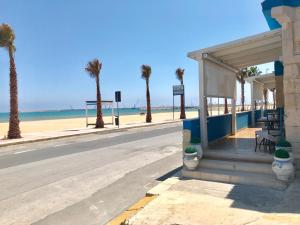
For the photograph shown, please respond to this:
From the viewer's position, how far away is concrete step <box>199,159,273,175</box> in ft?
22.9

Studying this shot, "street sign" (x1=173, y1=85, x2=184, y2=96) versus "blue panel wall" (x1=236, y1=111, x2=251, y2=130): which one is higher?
"street sign" (x1=173, y1=85, x2=184, y2=96)

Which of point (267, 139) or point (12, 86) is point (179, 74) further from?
point (267, 139)

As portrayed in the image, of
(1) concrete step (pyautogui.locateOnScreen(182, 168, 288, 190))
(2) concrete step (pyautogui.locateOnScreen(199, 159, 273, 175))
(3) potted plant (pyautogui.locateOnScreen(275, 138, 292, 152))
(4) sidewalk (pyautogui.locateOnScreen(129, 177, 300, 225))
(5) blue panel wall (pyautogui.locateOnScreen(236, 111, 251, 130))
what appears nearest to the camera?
(4) sidewalk (pyautogui.locateOnScreen(129, 177, 300, 225))

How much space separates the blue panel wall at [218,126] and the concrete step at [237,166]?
86.4 inches

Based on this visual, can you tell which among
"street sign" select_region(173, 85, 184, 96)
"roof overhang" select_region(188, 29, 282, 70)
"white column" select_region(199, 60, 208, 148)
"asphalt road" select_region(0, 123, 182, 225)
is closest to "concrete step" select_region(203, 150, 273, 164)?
"white column" select_region(199, 60, 208, 148)

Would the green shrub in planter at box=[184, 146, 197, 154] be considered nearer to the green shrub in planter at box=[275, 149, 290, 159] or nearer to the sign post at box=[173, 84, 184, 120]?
the green shrub in planter at box=[275, 149, 290, 159]

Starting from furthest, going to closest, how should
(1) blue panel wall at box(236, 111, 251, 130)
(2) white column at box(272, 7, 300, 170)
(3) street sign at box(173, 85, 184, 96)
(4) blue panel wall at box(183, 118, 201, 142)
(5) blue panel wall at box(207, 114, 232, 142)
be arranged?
1. (3) street sign at box(173, 85, 184, 96)
2. (1) blue panel wall at box(236, 111, 251, 130)
3. (5) blue panel wall at box(207, 114, 232, 142)
4. (4) blue panel wall at box(183, 118, 201, 142)
5. (2) white column at box(272, 7, 300, 170)

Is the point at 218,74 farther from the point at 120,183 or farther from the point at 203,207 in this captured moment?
the point at 203,207

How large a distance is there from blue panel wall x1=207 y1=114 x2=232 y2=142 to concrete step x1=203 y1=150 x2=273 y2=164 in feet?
5.64

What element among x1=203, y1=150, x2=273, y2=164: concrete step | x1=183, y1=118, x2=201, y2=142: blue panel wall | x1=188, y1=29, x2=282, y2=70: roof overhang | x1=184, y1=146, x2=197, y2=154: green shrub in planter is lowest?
x1=203, y1=150, x2=273, y2=164: concrete step

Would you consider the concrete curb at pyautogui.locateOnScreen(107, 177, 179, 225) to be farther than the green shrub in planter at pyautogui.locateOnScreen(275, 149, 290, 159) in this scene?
No

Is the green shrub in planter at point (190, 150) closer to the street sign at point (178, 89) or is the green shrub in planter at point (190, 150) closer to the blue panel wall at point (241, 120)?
the blue panel wall at point (241, 120)

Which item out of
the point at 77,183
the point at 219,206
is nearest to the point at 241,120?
the point at 77,183

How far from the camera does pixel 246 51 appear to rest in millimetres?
9375
